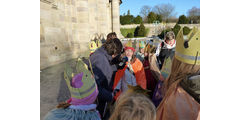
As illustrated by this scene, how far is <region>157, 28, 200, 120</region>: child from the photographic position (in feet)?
2.97

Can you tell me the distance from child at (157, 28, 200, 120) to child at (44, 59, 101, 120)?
618mm

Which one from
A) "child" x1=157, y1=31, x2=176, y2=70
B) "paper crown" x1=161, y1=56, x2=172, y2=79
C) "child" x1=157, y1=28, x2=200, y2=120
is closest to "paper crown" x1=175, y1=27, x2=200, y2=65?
"child" x1=157, y1=28, x2=200, y2=120

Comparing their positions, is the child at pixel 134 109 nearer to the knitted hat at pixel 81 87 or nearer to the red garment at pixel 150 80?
the knitted hat at pixel 81 87

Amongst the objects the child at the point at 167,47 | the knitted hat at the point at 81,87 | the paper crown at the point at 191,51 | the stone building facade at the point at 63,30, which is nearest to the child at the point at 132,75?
the knitted hat at the point at 81,87

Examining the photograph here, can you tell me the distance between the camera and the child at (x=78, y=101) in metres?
1.05

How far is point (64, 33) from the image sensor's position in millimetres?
6133

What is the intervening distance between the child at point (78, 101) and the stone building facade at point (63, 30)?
4182 millimetres

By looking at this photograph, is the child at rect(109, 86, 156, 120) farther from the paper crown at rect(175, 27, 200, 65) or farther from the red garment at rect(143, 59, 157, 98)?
the red garment at rect(143, 59, 157, 98)

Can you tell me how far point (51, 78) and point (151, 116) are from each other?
4182 millimetres

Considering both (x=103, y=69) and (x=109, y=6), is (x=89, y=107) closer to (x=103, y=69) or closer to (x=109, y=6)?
(x=103, y=69)

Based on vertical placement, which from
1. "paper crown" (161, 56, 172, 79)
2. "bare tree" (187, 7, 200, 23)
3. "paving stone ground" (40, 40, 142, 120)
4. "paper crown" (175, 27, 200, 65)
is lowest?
"paving stone ground" (40, 40, 142, 120)

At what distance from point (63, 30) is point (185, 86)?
20.3ft

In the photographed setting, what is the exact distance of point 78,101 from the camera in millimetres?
1104

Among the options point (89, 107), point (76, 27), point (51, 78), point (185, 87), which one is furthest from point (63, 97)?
point (76, 27)
